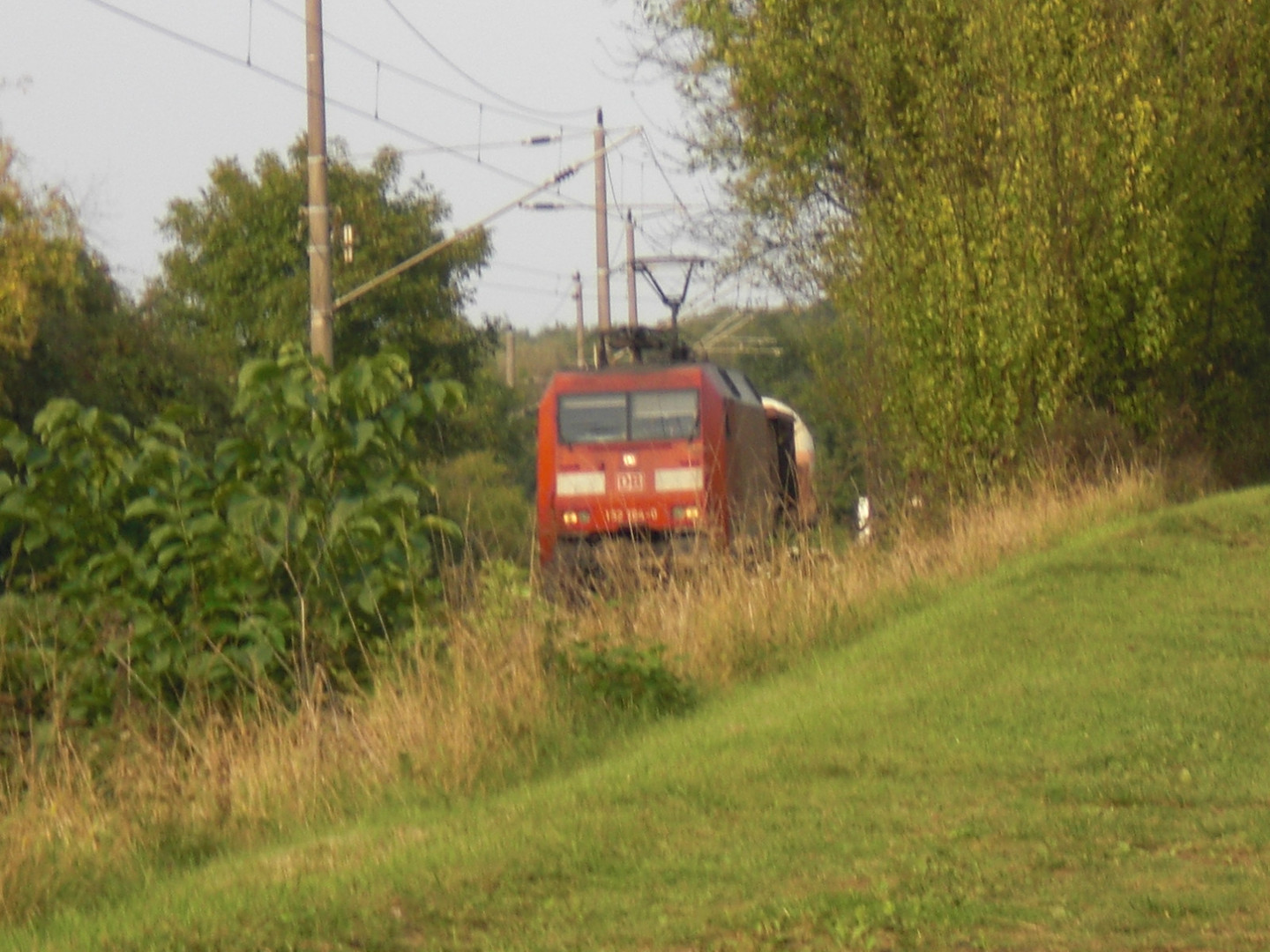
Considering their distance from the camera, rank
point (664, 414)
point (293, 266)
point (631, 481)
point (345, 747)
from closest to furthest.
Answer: point (345, 747) → point (631, 481) → point (664, 414) → point (293, 266)

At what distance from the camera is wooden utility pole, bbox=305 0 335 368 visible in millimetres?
18844

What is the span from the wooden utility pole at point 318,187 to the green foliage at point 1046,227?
5973 mm

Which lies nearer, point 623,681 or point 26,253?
point 623,681

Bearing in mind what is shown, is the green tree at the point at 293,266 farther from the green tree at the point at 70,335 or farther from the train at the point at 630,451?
the train at the point at 630,451

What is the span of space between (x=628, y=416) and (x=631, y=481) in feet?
3.00

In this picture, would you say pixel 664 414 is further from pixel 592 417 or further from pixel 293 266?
pixel 293 266

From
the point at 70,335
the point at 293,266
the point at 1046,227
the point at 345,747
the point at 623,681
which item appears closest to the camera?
the point at 345,747

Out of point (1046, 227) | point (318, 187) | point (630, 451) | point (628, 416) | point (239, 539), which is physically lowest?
point (239, 539)

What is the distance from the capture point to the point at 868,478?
1886cm

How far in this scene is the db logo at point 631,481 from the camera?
71.1 ft

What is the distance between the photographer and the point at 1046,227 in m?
17.2

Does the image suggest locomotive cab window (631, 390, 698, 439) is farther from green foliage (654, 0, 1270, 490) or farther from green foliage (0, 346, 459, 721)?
green foliage (0, 346, 459, 721)

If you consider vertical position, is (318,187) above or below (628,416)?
above

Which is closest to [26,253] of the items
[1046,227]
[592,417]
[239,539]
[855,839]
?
[592,417]
